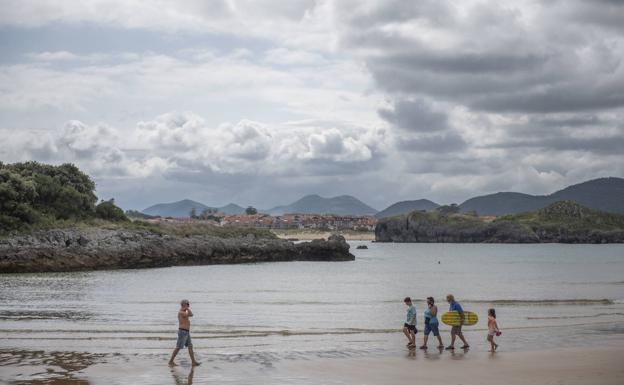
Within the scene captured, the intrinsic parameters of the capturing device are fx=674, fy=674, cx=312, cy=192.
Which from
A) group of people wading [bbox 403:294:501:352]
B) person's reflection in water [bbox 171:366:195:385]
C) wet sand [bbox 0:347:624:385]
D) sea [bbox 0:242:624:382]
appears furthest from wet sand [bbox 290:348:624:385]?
person's reflection in water [bbox 171:366:195:385]

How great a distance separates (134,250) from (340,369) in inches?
2549

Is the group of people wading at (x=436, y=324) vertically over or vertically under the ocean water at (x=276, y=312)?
over

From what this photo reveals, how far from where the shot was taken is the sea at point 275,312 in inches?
1028

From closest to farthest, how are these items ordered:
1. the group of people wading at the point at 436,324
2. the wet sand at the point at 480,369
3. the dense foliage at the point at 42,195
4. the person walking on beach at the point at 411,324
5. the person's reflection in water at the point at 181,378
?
the person's reflection in water at the point at 181,378 → the wet sand at the point at 480,369 → the group of people wading at the point at 436,324 → the person walking on beach at the point at 411,324 → the dense foliage at the point at 42,195

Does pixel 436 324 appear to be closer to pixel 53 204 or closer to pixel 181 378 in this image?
pixel 181 378

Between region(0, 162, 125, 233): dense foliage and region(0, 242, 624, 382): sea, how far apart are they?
10685 mm

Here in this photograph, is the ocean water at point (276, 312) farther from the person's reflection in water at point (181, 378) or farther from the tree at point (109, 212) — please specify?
the tree at point (109, 212)

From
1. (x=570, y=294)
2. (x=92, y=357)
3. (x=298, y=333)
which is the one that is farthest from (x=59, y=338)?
(x=570, y=294)

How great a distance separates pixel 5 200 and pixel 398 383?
6633 centimetres

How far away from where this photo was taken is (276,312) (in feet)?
129

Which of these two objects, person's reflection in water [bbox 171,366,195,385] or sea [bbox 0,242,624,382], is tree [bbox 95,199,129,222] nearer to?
sea [bbox 0,242,624,382]

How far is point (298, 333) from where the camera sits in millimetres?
30188

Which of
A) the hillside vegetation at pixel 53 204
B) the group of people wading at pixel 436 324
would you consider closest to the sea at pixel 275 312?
the group of people wading at pixel 436 324

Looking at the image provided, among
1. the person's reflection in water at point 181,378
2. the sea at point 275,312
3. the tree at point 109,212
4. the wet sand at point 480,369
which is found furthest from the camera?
the tree at point 109,212
